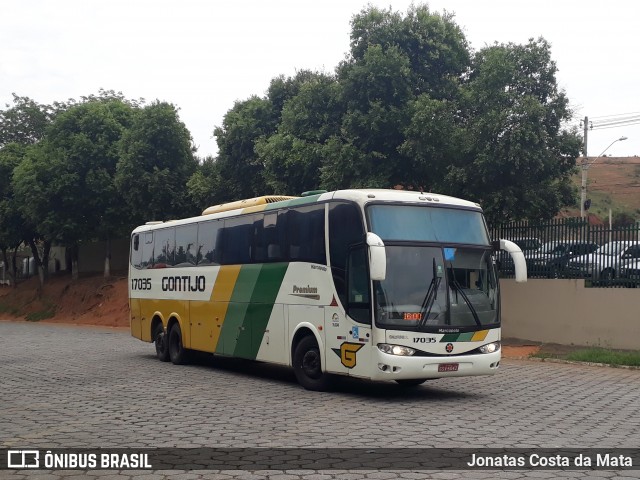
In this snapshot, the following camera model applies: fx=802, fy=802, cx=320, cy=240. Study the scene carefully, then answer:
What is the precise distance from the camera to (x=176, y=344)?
1977cm

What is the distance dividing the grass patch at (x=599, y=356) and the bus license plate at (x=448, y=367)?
7.74m

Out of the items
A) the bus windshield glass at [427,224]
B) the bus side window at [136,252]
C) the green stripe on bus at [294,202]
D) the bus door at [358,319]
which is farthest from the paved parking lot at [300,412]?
the bus side window at [136,252]

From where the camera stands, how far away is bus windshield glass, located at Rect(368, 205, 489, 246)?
1277 cm

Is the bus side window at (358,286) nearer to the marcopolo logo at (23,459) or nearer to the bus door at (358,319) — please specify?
the bus door at (358,319)

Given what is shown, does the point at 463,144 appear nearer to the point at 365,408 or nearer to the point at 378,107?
the point at 378,107

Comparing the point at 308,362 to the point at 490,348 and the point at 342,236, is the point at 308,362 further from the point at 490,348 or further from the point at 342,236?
the point at 490,348

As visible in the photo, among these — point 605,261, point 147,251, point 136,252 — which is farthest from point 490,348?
point 136,252

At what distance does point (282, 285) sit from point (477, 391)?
3995 mm

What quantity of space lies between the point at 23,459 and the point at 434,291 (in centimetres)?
663

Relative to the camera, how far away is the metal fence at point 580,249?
1950 centimetres

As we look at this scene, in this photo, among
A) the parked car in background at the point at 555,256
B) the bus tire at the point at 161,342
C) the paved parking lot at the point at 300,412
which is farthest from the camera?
the parked car in background at the point at 555,256

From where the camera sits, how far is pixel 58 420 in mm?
10719

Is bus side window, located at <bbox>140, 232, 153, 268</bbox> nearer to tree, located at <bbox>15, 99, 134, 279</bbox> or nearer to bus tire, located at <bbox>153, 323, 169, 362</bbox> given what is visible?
bus tire, located at <bbox>153, 323, 169, 362</bbox>

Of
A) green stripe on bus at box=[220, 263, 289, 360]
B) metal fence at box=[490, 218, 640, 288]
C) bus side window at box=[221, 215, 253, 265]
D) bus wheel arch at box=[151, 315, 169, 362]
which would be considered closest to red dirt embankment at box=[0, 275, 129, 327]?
bus wheel arch at box=[151, 315, 169, 362]
